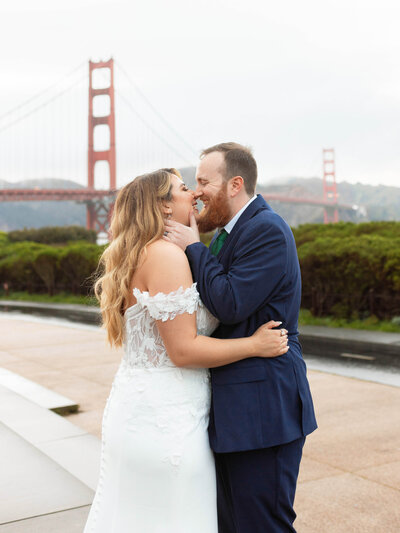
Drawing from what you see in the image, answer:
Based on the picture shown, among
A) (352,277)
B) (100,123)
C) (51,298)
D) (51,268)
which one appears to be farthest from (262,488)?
(100,123)

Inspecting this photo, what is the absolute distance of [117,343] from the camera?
2324 mm

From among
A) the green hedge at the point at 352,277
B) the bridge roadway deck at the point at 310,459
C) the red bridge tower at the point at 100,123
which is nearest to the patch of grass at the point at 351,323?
the green hedge at the point at 352,277

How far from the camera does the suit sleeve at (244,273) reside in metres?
2.00

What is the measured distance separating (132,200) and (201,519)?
1.07 meters

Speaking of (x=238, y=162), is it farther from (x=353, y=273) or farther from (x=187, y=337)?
(x=353, y=273)

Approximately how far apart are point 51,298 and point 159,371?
19.1 metres

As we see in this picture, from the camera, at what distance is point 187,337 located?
2062 millimetres

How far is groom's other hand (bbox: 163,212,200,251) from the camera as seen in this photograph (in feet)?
7.04

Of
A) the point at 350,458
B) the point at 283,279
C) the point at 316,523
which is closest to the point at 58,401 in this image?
the point at 350,458

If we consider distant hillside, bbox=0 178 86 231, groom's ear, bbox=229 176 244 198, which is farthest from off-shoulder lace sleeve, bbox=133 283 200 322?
distant hillside, bbox=0 178 86 231

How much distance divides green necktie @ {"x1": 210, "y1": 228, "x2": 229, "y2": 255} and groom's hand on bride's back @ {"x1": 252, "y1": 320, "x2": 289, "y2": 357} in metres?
0.39

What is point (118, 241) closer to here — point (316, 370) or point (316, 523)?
point (316, 523)

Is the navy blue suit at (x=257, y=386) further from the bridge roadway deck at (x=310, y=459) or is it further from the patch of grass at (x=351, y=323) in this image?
the patch of grass at (x=351, y=323)

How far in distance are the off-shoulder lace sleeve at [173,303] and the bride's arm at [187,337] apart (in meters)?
0.02
